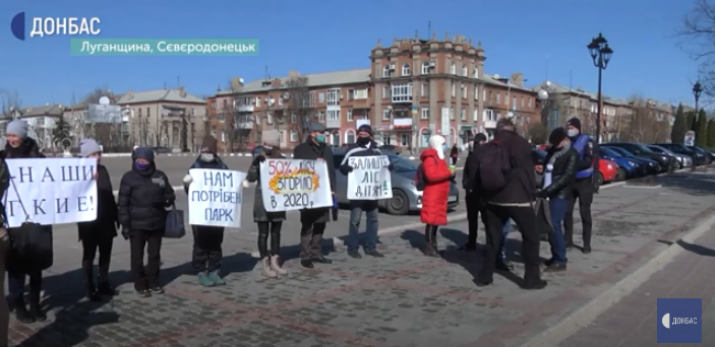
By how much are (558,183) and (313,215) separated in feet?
11.3

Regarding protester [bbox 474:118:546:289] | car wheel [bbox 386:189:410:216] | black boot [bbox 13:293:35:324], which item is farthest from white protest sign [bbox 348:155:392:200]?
car wheel [bbox 386:189:410:216]

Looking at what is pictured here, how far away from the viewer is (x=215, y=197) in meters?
7.51

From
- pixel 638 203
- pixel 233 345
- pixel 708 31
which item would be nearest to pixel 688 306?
pixel 233 345

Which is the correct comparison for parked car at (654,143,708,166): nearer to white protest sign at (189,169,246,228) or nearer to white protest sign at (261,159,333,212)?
white protest sign at (261,159,333,212)

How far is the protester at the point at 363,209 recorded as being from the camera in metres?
9.41

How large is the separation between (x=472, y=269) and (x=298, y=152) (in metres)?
3.04

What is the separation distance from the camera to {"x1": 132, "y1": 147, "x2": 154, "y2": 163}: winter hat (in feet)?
22.6

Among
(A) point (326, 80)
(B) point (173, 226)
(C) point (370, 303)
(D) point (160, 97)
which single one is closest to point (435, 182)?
(C) point (370, 303)

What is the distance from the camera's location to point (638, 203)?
60.1ft

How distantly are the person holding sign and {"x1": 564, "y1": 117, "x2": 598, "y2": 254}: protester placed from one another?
3.01m

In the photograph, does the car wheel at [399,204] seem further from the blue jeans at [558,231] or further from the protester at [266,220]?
the protester at [266,220]

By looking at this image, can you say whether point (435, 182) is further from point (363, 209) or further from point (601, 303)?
point (601, 303)

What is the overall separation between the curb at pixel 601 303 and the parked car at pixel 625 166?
66.6 ft

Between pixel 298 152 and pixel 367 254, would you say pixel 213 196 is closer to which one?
pixel 298 152
